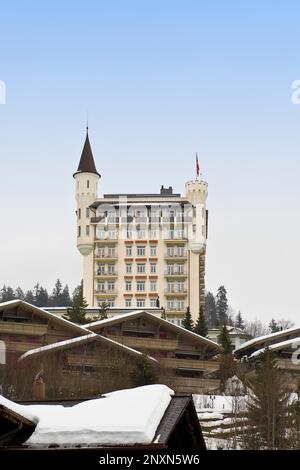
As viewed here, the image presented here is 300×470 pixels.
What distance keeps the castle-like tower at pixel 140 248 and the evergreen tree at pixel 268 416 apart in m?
53.3

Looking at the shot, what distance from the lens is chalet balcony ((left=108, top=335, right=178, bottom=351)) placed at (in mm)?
59531

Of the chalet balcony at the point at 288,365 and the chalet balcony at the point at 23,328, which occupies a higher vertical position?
the chalet balcony at the point at 23,328

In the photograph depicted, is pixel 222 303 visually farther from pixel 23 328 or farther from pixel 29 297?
pixel 23 328

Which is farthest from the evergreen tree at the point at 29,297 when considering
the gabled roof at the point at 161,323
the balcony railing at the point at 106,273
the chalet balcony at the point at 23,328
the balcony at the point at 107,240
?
the chalet balcony at the point at 23,328

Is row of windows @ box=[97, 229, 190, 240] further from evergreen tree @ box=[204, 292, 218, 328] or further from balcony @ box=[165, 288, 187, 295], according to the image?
evergreen tree @ box=[204, 292, 218, 328]

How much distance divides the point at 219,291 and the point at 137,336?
101 meters

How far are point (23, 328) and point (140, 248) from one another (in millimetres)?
A: 41060

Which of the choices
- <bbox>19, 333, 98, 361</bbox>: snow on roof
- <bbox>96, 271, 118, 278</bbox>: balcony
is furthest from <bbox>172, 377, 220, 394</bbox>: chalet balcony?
<bbox>96, 271, 118, 278</bbox>: balcony

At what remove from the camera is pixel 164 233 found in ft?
320

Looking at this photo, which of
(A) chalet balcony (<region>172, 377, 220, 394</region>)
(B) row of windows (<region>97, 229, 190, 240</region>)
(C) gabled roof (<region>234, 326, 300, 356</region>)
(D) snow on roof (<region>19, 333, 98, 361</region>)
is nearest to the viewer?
(D) snow on roof (<region>19, 333, 98, 361</region>)

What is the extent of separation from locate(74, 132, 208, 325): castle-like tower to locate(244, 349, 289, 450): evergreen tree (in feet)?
175

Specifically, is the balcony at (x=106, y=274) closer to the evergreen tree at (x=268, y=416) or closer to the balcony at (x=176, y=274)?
the balcony at (x=176, y=274)

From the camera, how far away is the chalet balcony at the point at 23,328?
57.9 meters
